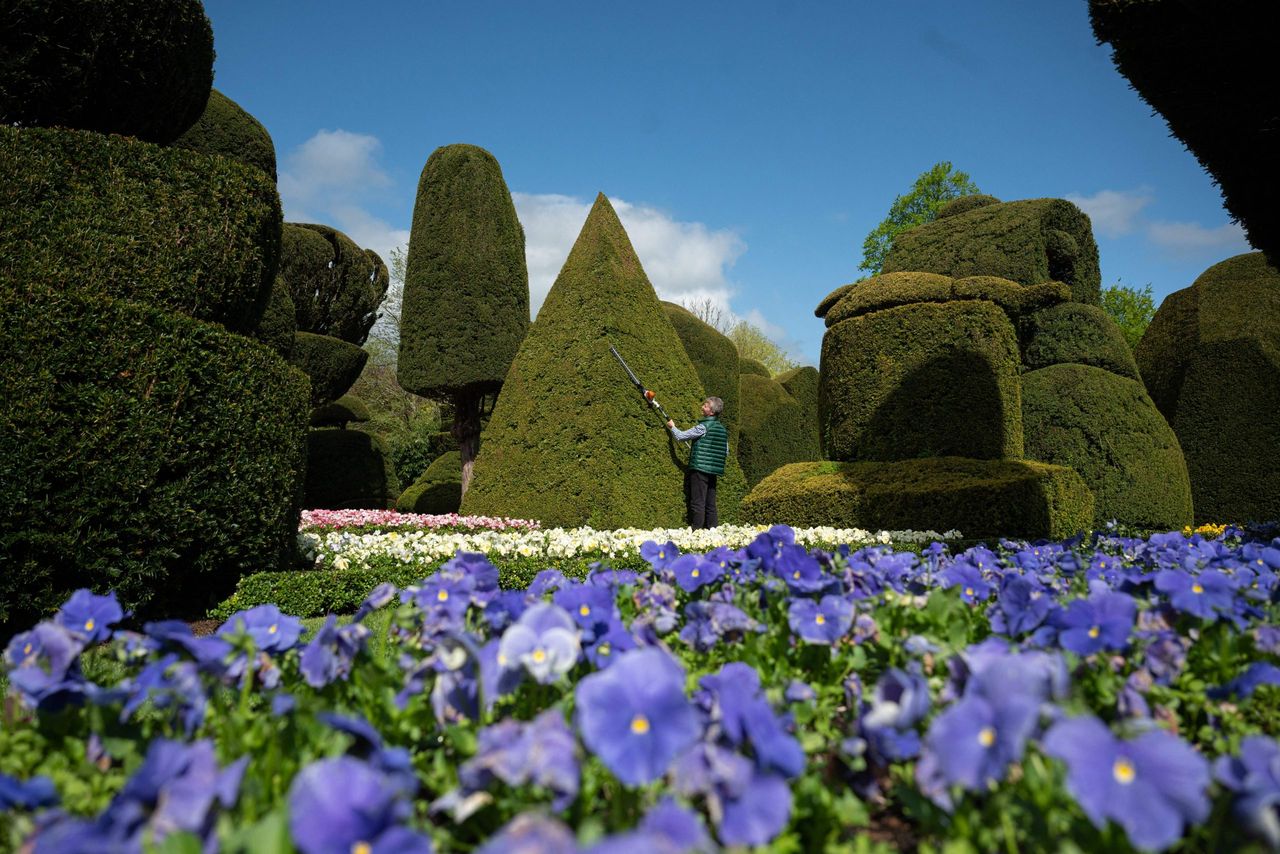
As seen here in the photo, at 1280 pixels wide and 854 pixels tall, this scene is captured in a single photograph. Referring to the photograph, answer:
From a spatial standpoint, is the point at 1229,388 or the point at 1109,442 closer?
the point at 1109,442

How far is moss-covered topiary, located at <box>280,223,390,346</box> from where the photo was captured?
65.2 ft

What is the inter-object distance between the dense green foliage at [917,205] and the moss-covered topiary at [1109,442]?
22.0 m

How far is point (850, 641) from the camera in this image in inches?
62.8

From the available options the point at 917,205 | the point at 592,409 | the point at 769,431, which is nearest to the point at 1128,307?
the point at 917,205

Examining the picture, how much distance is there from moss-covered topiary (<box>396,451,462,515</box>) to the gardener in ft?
27.7

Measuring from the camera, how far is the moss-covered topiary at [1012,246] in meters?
10.6

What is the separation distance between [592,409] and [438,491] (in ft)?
28.2

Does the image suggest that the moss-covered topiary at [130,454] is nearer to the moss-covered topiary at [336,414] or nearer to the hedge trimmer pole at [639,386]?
the hedge trimmer pole at [639,386]

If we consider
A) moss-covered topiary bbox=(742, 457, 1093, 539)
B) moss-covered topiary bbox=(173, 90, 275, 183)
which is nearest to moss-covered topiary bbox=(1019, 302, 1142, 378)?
moss-covered topiary bbox=(742, 457, 1093, 539)

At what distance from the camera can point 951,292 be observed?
9.48 m

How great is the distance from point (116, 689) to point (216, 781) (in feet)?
1.57

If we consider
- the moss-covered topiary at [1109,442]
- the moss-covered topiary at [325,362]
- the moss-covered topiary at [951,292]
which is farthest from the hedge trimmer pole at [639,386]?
the moss-covered topiary at [325,362]

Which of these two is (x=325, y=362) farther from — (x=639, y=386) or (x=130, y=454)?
(x=130, y=454)

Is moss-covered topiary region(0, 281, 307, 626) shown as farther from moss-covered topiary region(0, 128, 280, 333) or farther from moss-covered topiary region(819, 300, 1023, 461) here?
moss-covered topiary region(819, 300, 1023, 461)
